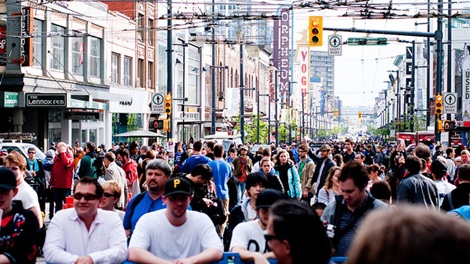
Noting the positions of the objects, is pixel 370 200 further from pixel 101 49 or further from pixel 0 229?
pixel 101 49

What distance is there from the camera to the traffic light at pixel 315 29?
2314 cm

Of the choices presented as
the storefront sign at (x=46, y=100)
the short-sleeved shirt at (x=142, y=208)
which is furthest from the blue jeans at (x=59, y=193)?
the storefront sign at (x=46, y=100)

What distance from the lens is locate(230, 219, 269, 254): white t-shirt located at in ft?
22.3

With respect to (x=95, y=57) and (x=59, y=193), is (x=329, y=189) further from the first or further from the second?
(x=95, y=57)

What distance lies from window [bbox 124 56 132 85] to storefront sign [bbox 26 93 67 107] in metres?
16.1

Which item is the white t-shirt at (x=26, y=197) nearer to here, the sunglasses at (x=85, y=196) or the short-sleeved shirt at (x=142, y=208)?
the short-sleeved shirt at (x=142, y=208)

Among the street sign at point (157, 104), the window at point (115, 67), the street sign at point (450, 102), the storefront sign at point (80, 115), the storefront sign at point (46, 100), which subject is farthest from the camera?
the window at point (115, 67)

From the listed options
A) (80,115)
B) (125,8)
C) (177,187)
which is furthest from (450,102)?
(177,187)

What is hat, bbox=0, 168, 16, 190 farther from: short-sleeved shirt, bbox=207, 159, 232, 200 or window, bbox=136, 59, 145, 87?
window, bbox=136, 59, 145, 87

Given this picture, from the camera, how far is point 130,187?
15992 mm

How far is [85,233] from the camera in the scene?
6.57 metres

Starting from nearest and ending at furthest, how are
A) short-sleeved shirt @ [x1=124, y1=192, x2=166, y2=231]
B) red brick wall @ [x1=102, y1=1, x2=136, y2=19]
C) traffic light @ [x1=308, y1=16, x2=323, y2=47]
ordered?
short-sleeved shirt @ [x1=124, y1=192, x2=166, y2=231] < traffic light @ [x1=308, y1=16, x2=323, y2=47] < red brick wall @ [x1=102, y1=1, x2=136, y2=19]

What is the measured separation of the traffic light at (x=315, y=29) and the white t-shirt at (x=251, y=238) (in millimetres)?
16789

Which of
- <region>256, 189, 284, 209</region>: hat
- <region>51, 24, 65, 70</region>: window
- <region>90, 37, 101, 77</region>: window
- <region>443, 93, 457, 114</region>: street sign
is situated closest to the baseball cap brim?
<region>256, 189, 284, 209</region>: hat
